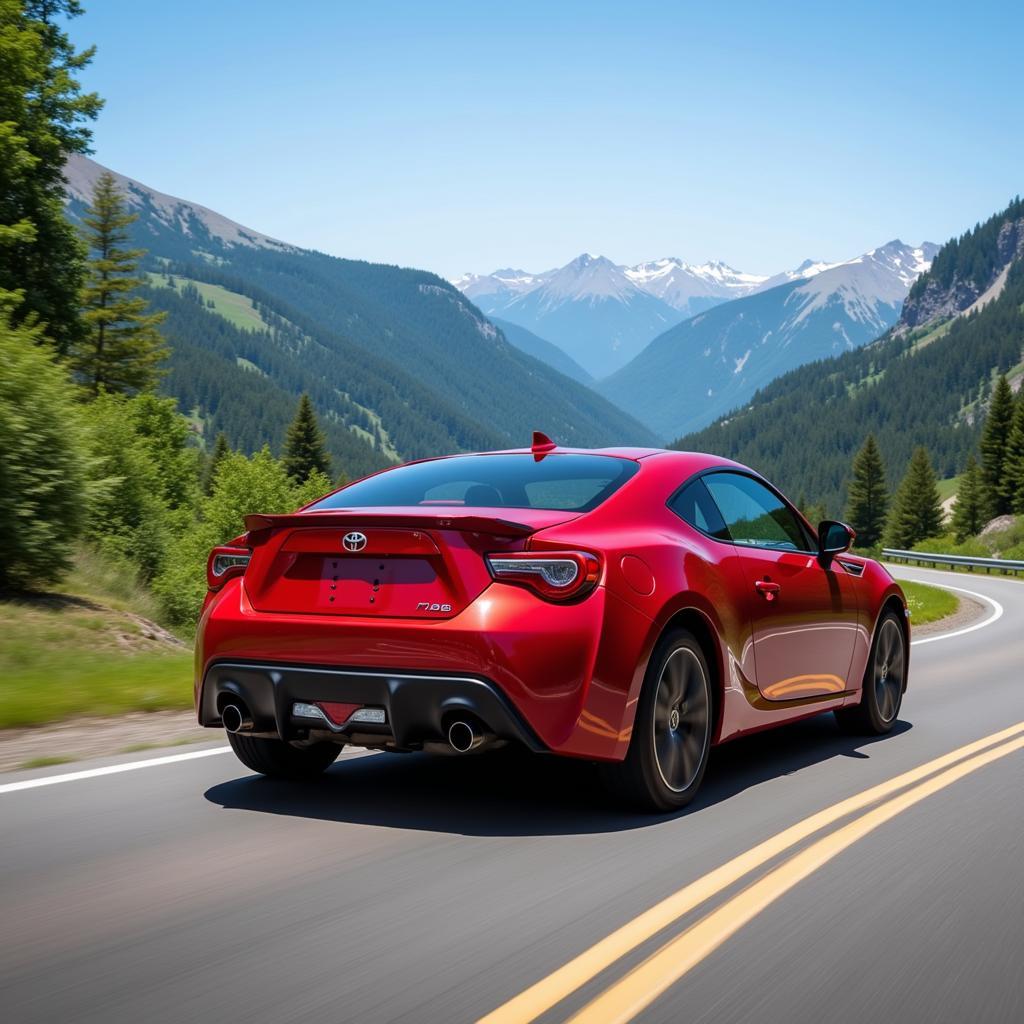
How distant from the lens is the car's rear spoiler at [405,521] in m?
4.67

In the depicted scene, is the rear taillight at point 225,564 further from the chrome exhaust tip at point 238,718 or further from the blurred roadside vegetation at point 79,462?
the blurred roadside vegetation at point 79,462

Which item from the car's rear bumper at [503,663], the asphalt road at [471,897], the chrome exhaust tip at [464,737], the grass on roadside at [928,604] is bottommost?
the grass on roadside at [928,604]

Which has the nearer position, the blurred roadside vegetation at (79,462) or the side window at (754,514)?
the side window at (754,514)

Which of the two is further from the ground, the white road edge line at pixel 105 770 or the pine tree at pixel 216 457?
the white road edge line at pixel 105 770

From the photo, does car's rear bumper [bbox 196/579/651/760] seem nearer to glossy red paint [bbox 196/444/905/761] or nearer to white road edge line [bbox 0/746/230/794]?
glossy red paint [bbox 196/444/905/761]

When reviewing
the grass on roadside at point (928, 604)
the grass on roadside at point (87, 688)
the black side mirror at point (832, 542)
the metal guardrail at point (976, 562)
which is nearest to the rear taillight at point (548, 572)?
the black side mirror at point (832, 542)

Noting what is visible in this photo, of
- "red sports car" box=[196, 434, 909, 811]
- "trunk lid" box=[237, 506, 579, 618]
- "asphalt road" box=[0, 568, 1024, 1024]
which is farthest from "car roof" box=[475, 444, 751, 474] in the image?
"asphalt road" box=[0, 568, 1024, 1024]

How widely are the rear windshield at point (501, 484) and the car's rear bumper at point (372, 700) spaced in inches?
32.2

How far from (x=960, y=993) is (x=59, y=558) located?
412 inches

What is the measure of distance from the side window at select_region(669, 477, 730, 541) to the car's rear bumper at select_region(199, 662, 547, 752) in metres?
1.44

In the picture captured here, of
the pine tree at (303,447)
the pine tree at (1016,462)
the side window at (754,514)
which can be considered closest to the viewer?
the side window at (754,514)

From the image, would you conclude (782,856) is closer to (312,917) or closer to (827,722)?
(312,917)

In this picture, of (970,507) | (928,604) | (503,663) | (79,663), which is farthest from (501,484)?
(970,507)

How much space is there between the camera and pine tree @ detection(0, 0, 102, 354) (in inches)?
1038
